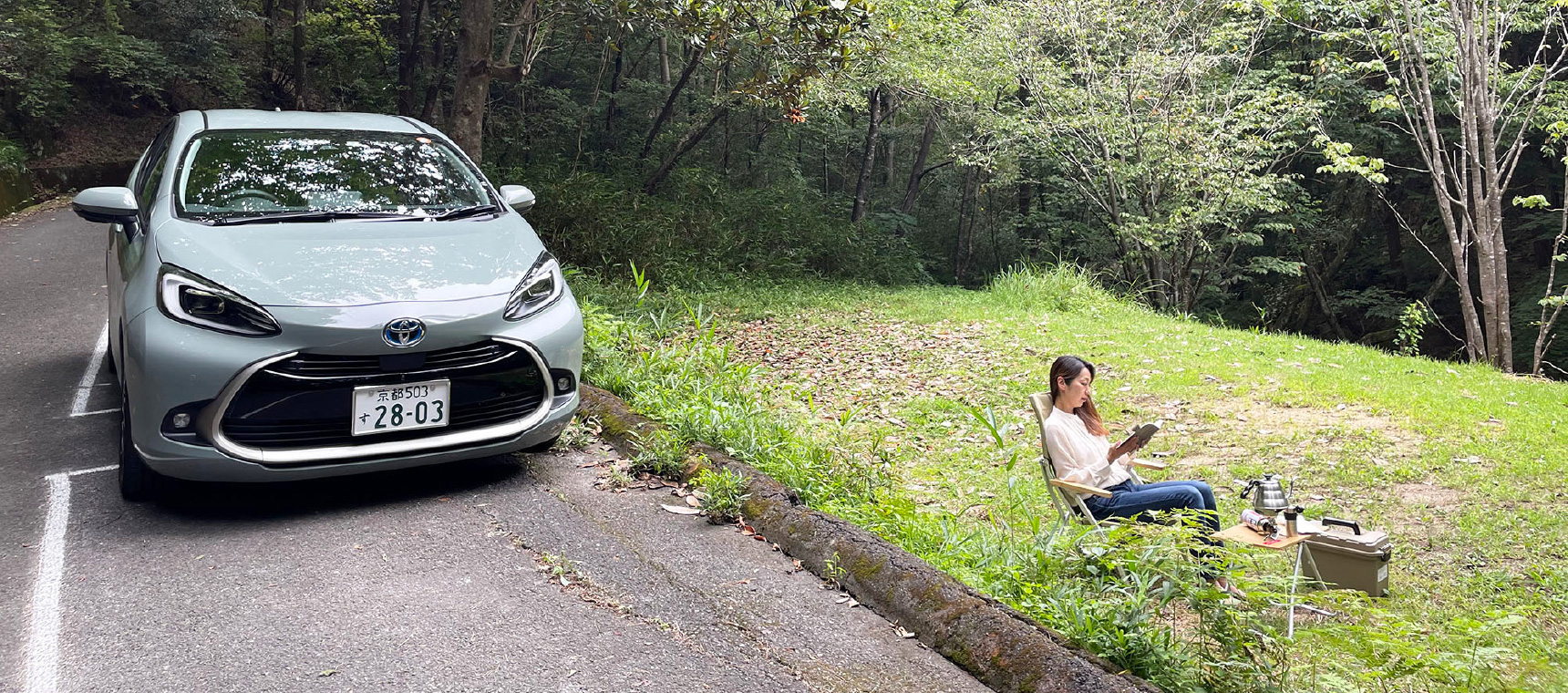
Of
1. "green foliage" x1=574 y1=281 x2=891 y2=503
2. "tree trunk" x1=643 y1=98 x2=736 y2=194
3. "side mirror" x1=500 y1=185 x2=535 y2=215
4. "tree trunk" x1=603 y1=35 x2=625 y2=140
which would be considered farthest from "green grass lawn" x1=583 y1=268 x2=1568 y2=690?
"tree trunk" x1=603 y1=35 x2=625 y2=140

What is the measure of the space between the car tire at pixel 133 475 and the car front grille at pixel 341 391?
61 centimetres

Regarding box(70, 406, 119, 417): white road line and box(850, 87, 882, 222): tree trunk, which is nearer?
box(70, 406, 119, 417): white road line

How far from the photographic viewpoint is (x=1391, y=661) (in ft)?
9.93

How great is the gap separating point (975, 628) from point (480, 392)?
7.71 feet

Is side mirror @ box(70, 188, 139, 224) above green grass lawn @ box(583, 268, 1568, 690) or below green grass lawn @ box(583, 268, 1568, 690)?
above

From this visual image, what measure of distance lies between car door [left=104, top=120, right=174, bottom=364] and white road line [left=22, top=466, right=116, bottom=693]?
66 cm

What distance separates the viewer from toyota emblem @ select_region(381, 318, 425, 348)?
4.18 metres

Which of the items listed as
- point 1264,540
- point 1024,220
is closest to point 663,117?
point 1024,220

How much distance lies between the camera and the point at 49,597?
11.7 ft

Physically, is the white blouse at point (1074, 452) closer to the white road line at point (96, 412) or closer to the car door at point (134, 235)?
the car door at point (134, 235)

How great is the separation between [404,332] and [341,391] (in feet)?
1.10

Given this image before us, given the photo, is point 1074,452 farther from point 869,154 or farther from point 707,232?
point 869,154

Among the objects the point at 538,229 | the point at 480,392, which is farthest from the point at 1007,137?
the point at 480,392

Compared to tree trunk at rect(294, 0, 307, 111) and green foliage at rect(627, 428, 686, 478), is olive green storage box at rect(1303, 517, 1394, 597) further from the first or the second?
tree trunk at rect(294, 0, 307, 111)
